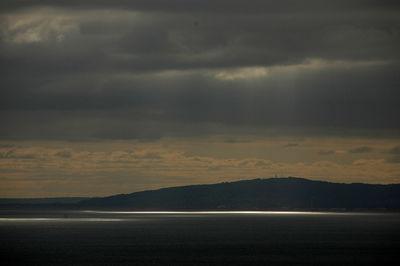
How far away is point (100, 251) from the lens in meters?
155

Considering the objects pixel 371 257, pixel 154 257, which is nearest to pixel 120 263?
pixel 154 257

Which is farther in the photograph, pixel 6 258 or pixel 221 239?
pixel 221 239

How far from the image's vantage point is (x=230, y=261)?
13150 centimetres

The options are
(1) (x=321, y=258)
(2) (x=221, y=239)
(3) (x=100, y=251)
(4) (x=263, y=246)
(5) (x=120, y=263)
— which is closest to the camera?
(5) (x=120, y=263)

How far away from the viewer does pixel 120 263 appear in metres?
129

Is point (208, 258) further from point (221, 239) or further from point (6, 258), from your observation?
point (221, 239)

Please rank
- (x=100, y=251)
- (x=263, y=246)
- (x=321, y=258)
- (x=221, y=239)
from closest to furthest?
(x=321, y=258)
(x=100, y=251)
(x=263, y=246)
(x=221, y=239)

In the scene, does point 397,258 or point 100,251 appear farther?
point 100,251

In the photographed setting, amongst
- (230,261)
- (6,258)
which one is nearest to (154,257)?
(230,261)

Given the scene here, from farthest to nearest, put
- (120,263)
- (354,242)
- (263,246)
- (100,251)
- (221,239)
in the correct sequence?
1. (221,239)
2. (354,242)
3. (263,246)
4. (100,251)
5. (120,263)

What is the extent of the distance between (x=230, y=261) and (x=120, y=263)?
19.9 metres

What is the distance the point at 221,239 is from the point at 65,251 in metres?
54.2

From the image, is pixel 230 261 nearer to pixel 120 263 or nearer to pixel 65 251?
pixel 120 263

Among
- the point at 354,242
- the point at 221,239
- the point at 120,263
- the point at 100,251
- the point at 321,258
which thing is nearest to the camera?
the point at 120,263
